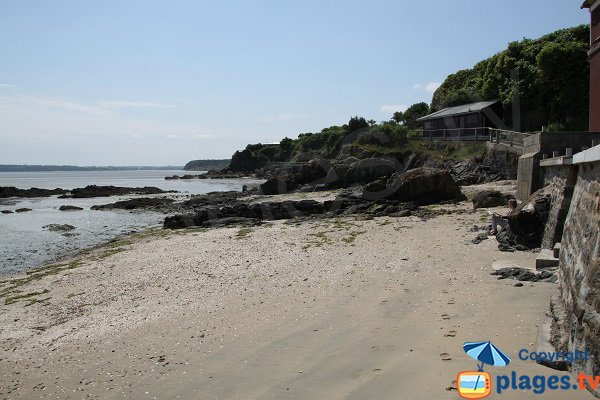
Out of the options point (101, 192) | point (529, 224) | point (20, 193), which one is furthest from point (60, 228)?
point (20, 193)

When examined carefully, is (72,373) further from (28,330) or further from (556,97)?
(556,97)

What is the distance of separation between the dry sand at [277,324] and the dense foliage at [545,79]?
2633 centimetres

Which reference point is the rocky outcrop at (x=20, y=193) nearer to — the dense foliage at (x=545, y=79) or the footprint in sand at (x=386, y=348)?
the dense foliage at (x=545, y=79)

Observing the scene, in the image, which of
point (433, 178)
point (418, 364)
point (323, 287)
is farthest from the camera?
point (433, 178)

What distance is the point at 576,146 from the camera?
14.0 meters

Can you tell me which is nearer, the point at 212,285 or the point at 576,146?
the point at 212,285

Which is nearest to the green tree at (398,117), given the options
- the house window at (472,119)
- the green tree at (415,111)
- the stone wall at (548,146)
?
the green tree at (415,111)

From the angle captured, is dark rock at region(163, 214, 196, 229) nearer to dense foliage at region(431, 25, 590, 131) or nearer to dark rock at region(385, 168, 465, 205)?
dark rock at region(385, 168, 465, 205)

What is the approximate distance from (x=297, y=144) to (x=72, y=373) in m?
97.8

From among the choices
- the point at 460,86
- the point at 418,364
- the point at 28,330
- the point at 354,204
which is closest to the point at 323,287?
the point at 418,364

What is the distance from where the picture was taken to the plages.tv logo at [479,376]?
4.75 meters

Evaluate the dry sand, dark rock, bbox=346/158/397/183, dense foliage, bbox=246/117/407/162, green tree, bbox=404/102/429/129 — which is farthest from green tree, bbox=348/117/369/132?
the dry sand

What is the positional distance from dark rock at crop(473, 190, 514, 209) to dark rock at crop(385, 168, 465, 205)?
316 centimetres

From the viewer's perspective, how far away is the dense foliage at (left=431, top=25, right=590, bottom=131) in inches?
1341
